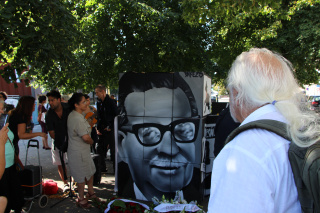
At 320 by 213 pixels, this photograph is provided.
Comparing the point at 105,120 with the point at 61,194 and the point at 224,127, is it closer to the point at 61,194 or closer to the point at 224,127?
the point at 61,194

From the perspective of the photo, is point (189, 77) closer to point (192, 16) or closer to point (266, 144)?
point (192, 16)

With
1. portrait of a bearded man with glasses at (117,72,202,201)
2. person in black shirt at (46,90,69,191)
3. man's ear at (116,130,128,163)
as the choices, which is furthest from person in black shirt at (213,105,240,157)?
person in black shirt at (46,90,69,191)

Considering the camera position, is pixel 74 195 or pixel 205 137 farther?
pixel 74 195

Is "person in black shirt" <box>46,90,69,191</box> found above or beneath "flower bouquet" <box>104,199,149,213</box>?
above

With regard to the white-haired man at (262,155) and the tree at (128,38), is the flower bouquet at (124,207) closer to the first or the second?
the white-haired man at (262,155)

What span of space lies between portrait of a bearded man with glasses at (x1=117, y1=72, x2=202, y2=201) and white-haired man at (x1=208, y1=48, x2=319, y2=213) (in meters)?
2.98

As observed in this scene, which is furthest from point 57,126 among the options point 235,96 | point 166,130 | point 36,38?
point 235,96

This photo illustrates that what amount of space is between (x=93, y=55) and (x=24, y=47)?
7.45 ft

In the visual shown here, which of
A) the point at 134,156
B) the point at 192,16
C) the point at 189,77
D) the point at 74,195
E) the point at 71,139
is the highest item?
the point at 192,16

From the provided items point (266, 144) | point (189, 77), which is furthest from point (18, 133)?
A: point (266, 144)

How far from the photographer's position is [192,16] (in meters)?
5.07

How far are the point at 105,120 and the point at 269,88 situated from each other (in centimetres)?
522

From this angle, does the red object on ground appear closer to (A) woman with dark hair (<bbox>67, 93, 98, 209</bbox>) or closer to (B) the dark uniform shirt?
(B) the dark uniform shirt

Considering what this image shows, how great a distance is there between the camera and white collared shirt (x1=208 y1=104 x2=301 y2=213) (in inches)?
31.3
